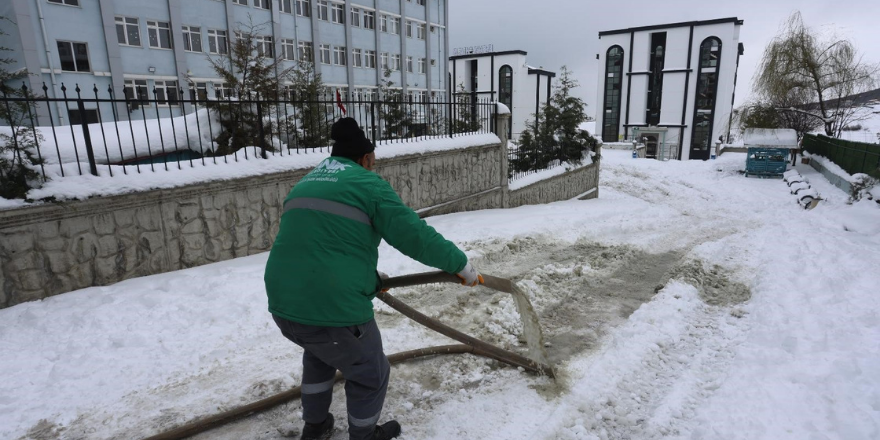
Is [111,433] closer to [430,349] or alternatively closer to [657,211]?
[430,349]

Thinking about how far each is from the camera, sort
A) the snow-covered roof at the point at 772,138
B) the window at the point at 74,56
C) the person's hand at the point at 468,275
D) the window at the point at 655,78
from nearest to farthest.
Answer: the person's hand at the point at 468,275, the window at the point at 74,56, the snow-covered roof at the point at 772,138, the window at the point at 655,78

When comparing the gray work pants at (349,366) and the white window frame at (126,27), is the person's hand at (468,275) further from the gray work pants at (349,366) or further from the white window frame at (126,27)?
the white window frame at (126,27)

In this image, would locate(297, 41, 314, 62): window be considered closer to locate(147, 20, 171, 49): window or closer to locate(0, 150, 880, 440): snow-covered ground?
locate(147, 20, 171, 49): window

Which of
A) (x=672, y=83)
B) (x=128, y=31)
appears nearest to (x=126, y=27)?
(x=128, y=31)

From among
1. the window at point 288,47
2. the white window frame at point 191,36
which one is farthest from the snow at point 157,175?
the window at point 288,47

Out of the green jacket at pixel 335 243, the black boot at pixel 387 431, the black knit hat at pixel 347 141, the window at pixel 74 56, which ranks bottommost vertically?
the black boot at pixel 387 431

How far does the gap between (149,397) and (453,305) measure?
300 centimetres

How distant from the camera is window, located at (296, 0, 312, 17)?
1074 inches

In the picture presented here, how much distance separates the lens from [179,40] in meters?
21.5

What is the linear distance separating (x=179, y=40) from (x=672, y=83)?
3942cm

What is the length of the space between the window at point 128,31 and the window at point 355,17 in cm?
1360

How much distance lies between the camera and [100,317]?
4406mm

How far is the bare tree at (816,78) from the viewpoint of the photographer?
24.3 metres

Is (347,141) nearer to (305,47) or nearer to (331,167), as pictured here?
(331,167)
